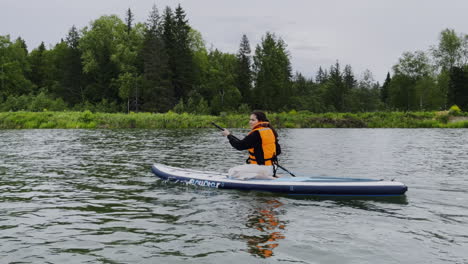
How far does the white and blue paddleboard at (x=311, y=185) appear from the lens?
7.88 meters

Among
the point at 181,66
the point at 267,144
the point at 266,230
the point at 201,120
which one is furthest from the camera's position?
the point at 181,66

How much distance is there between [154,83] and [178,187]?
137 ft

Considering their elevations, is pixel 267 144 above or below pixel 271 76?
below

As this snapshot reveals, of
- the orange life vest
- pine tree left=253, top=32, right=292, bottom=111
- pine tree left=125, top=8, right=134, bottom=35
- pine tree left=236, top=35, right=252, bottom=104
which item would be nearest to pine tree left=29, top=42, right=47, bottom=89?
pine tree left=125, top=8, right=134, bottom=35

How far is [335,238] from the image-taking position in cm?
548

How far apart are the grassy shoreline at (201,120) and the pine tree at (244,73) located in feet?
63.6

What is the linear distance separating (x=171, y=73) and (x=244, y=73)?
1223cm

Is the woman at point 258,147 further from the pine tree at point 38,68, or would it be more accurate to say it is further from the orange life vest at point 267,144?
the pine tree at point 38,68

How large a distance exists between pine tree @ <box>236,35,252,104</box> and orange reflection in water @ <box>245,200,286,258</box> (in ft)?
171

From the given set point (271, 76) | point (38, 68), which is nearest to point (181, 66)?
point (271, 76)

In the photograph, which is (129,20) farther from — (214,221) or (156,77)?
(214,221)

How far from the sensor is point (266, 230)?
5.82 m

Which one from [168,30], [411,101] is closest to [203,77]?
[168,30]

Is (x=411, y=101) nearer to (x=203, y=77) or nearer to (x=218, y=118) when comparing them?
(x=203, y=77)
